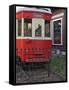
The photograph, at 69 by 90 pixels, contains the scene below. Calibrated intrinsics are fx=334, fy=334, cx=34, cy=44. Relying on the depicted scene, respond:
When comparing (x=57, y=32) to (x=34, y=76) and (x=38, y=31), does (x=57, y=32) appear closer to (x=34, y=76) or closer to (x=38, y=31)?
(x=38, y=31)

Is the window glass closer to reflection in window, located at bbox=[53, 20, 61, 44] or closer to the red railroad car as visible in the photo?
the red railroad car

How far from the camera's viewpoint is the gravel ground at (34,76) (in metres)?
3.31

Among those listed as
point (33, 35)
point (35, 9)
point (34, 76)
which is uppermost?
point (35, 9)

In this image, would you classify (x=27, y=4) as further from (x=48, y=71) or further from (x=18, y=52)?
(x=48, y=71)

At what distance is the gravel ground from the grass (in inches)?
1.9

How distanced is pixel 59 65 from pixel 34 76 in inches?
12.3

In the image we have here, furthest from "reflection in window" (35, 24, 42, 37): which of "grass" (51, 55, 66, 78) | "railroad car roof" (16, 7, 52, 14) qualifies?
"grass" (51, 55, 66, 78)

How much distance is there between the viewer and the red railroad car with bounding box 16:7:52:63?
3.33 m

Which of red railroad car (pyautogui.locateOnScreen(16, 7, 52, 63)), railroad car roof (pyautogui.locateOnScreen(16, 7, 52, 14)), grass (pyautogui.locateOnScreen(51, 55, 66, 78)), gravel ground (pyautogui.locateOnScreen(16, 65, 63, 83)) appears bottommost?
gravel ground (pyautogui.locateOnScreen(16, 65, 63, 83))

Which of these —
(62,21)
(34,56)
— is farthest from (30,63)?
(62,21)

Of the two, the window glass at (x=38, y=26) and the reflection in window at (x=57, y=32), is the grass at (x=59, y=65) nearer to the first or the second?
the reflection in window at (x=57, y=32)

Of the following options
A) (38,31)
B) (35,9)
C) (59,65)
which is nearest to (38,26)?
(38,31)

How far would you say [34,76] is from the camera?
338 cm

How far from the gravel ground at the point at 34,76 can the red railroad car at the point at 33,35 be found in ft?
0.34
